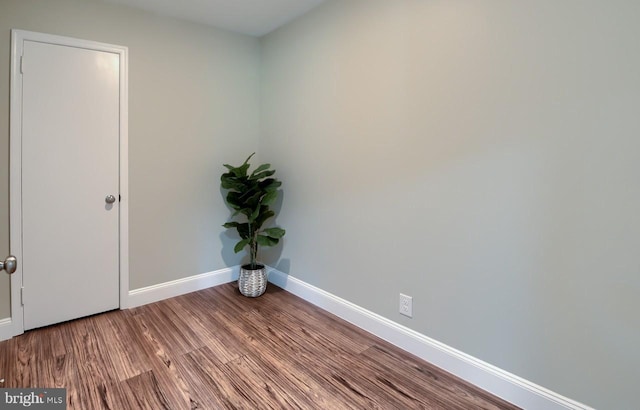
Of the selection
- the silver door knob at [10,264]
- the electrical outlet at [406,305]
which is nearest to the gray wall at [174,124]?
the silver door knob at [10,264]

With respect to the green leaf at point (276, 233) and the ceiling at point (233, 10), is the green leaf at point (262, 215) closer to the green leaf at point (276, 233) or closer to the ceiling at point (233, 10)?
the green leaf at point (276, 233)

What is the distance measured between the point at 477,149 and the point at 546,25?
0.62m

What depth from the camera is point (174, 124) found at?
114 inches

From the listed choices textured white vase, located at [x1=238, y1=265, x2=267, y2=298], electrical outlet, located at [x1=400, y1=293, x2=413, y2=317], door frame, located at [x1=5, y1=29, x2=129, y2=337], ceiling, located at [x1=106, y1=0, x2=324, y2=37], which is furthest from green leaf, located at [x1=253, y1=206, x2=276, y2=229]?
ceiling, located at [x1=106, y1=0, x2=324, y2=37]

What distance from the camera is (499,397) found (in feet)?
5.69

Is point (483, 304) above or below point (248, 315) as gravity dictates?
above

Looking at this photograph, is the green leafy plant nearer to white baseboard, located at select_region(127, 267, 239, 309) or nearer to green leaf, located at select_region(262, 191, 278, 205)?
green leaf, located at select_region(262, 191, 278, 205)

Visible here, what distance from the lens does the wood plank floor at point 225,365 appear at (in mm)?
1717

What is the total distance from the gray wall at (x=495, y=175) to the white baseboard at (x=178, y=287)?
1.25m

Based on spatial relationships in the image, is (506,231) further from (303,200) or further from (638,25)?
(303,200)

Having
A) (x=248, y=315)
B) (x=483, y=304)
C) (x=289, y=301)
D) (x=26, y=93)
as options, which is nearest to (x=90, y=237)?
(x=26, y=93)

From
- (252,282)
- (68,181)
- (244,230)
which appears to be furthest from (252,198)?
(68,181)

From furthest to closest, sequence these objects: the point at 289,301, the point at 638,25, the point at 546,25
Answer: the point at 289,301
the point at 546,25
the point at 638,25

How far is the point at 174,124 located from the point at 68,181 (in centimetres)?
91
